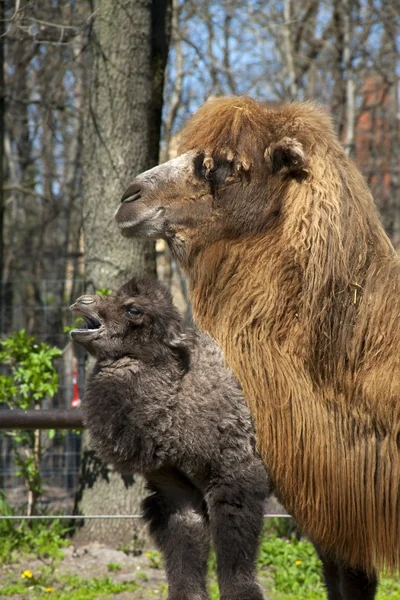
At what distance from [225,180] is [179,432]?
113 cm

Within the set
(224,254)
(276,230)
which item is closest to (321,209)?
(276,230)

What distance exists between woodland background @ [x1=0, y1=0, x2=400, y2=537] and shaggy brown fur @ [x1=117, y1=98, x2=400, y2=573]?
1.35 m

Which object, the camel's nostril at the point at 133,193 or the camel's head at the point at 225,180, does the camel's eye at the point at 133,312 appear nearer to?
the camel's head at the point at 225,180

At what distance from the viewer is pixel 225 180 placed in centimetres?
385

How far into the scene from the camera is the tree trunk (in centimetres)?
723

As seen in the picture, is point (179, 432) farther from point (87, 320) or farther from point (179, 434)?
point (87, 320)

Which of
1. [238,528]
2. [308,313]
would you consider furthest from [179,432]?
[308,313]

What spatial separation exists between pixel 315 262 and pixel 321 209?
23cm

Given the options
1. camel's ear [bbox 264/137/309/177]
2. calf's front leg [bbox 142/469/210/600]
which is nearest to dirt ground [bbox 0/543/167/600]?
calf's front leg [bbox 142/469/210/600]

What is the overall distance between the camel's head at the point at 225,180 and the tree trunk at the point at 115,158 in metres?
3.32

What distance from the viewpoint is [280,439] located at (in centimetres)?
375

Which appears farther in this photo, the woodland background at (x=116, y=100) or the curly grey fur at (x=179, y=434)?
the woodland background at (x=116, y=100)

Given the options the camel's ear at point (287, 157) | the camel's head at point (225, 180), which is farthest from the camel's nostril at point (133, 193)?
the camel's ear at point (287, 157)

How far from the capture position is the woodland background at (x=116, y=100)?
731 centimetres
